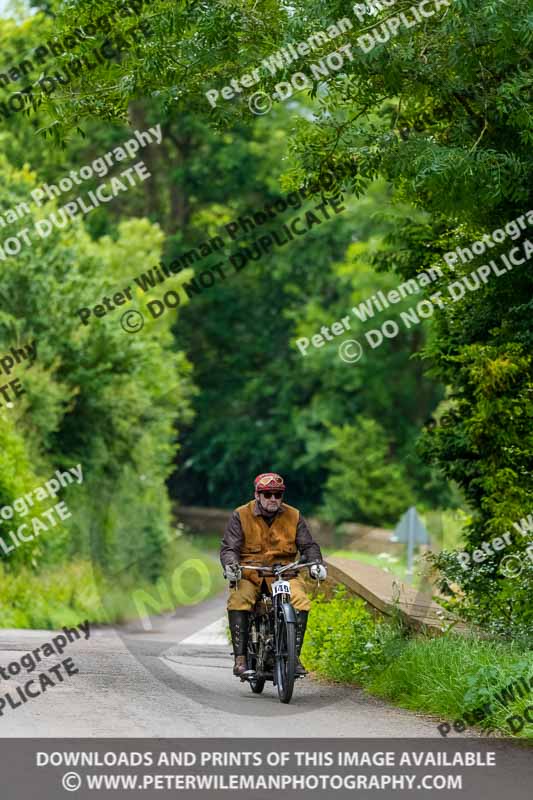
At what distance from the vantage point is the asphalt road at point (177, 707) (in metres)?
10.0

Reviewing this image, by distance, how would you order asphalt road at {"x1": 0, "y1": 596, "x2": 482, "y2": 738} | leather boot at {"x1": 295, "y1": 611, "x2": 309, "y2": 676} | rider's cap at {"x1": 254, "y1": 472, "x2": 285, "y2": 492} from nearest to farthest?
asphalt road at {"x1": 0, "y1": 596, "x2": 482, "y2": 738}
leather boot at {"x1": 295, "y1": 611, "x2": 309, "y2": 676}
rider's cap at {"x1": 254, "y1": 472, "x2": 285, "y2": 492}

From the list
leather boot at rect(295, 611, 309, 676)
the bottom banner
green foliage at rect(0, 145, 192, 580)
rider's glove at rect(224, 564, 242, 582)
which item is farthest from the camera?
green foliage at rect(0, 145, 192, 580)

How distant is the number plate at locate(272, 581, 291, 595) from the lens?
38.6ft

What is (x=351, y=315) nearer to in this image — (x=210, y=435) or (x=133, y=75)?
(x=210, y=435)

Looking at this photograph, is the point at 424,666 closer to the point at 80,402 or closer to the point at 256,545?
the point at 256,545

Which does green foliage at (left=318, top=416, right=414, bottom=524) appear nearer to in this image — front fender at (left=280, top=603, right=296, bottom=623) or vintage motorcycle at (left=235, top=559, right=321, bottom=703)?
vintage motorcycle at (left=235, top=559, right=321, bottom=703)

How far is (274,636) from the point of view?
39.1 feet

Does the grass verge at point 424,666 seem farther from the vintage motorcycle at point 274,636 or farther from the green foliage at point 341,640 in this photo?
the vintage motorcycle at point 274,636

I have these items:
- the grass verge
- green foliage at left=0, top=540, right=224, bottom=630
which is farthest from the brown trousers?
green foliage at left=0, top=540, right=224, bottom=630

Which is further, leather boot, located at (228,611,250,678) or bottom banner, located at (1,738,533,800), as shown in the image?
leather boot, located at (228,611,250,678)

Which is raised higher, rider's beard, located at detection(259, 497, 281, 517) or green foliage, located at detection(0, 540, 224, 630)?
rider's beard, located at detection(259, 497, 281, 517)

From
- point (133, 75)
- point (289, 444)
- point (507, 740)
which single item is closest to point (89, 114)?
point (133, 75)

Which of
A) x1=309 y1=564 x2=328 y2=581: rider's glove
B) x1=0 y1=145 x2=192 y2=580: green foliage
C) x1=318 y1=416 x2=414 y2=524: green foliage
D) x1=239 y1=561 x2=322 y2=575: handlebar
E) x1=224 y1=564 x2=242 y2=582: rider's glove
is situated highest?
x1=0 y1=145 x2=192 y2=580: green foliage

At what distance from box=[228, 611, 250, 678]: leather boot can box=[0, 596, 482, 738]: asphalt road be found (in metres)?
0.27
